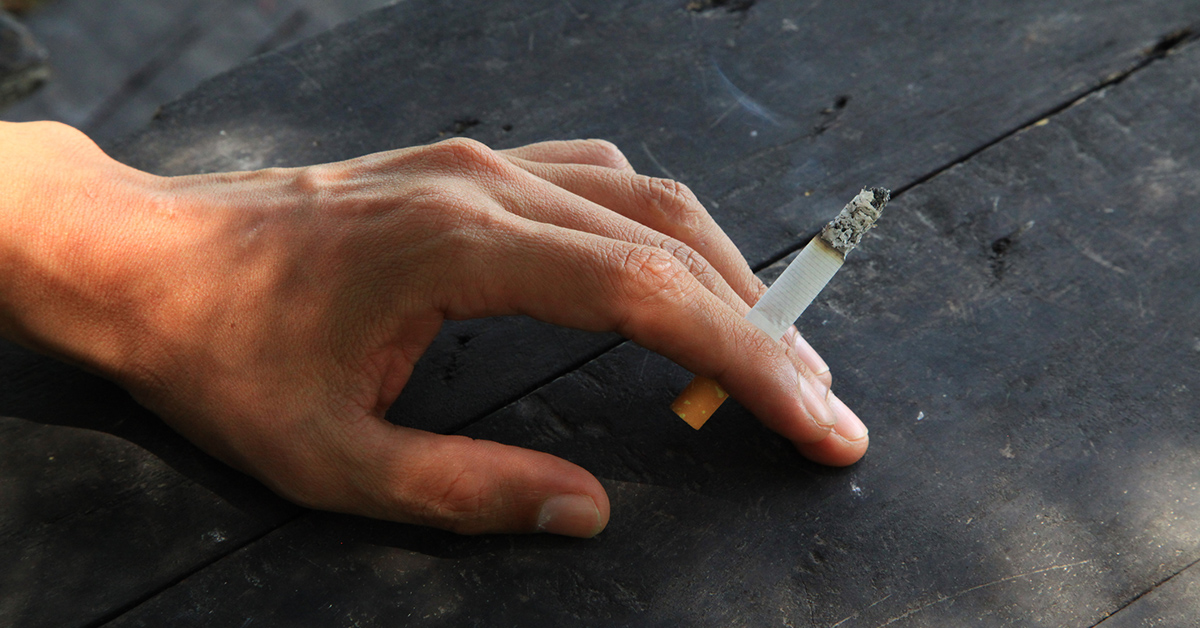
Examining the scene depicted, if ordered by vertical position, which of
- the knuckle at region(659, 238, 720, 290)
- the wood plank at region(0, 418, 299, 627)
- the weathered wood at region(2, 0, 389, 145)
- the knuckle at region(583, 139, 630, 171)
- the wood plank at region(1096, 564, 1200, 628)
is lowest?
the weathered wood at region(2, 0, 389, 145)

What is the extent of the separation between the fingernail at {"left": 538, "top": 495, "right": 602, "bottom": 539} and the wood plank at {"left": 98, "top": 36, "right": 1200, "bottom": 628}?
0.02 metres

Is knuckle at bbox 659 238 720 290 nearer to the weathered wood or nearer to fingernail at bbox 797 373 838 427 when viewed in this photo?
fingernail at bbox 797 373 838 427

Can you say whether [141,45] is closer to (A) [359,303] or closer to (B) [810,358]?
(A) [359,303]

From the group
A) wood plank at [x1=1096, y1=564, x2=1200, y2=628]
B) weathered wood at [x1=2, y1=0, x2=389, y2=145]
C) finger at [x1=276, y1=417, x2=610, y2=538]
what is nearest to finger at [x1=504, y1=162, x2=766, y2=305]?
finger at [x1=276, y1=417, x2=610, y2=538]

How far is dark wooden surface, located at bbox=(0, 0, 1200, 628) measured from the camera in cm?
81

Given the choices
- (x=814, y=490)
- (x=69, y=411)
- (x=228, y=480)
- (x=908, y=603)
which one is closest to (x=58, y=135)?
(x=69, y=411)

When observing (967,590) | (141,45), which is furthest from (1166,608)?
(141,45)

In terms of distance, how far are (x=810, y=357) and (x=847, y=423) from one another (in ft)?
0.31

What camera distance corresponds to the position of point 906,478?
0.88m

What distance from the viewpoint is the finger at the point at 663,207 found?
3.19ft

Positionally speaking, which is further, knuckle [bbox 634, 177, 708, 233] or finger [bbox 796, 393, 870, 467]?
knuckle [bbox 634, 177, 708, 233]

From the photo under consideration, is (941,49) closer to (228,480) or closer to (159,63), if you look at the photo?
(228,480)

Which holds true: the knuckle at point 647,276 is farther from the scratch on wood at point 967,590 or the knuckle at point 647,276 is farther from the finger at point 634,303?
the scratch on wood at point 967,590

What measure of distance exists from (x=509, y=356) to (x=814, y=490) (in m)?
0.41
